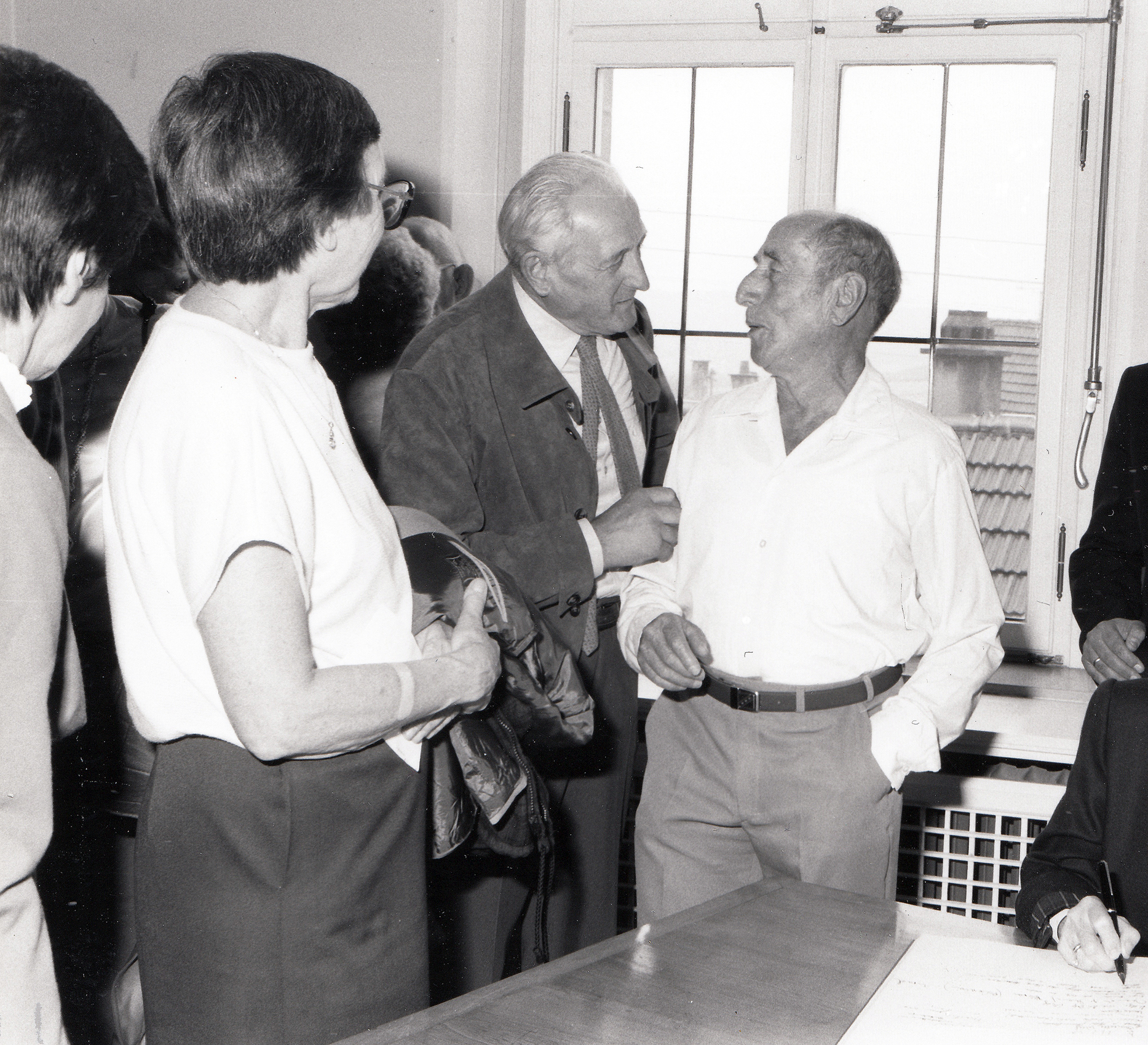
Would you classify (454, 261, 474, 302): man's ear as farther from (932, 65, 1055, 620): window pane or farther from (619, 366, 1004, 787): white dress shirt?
(619, 366, 1004, 787): white dress shirt

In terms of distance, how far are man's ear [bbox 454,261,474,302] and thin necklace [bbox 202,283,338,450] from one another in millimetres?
1736

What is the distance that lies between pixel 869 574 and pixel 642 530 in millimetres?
375

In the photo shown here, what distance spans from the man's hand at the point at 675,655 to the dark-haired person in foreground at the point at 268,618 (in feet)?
1.94

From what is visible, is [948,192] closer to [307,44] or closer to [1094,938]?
[307,44]

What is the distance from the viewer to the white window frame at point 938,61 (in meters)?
2.73

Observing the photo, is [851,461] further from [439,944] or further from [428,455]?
[439,944]

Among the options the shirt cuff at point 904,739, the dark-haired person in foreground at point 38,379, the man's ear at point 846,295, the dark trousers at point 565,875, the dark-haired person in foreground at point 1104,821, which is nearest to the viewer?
the dark-haired person in foreground at point 38,379

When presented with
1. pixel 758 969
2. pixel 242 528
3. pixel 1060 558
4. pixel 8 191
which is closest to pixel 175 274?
pixel 8 191

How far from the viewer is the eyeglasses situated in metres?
1.22

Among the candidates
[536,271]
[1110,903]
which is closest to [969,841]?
[1110,903]

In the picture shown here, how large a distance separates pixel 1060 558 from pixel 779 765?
138cm

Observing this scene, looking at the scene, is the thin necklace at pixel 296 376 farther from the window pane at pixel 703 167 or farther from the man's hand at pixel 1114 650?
the window pane at pixel 703 167

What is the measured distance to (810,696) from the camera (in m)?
1.75

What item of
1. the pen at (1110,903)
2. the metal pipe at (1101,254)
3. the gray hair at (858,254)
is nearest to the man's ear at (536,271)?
the gray hair at (858,254)
